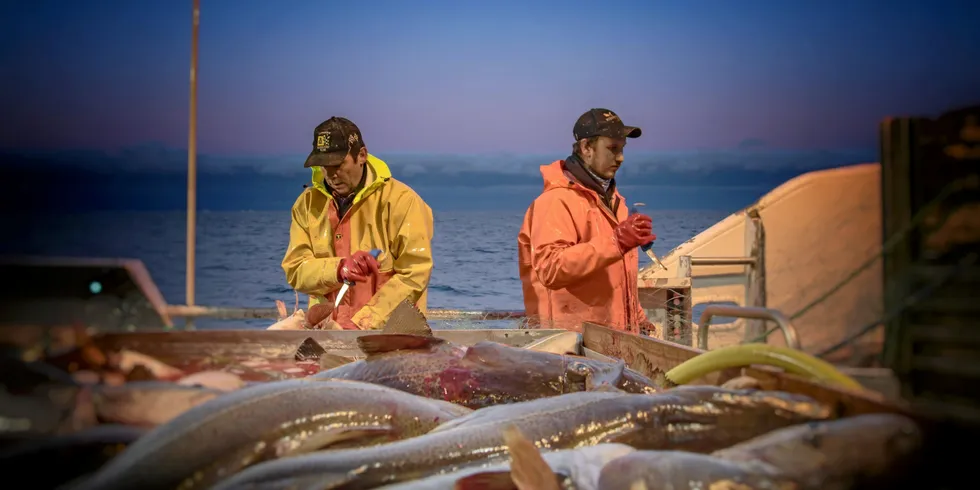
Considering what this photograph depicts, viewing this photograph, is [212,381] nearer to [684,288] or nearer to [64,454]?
[64,454]

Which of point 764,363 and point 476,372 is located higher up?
point 764,363

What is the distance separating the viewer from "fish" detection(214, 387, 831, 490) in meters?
1.42

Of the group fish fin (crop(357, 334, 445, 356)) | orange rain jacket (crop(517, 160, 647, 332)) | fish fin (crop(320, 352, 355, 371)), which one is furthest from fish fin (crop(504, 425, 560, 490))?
orange rain jacket (crop(517, 160, 647, 332))

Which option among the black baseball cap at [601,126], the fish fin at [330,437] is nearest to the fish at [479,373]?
the fish fin at [330,437]

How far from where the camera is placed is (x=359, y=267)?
4.30 m

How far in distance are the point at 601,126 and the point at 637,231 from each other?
1005mm

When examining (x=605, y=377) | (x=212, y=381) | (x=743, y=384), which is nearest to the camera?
(x=743, y=384)

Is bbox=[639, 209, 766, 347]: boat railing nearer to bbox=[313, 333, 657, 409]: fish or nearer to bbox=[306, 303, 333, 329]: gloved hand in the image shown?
bbox=[306, 303, 333, 329]: gloved hand

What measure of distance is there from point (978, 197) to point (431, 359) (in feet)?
5.40

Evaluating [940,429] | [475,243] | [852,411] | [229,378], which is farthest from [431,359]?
[475,243]

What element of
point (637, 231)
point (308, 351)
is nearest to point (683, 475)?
point (308, 351)

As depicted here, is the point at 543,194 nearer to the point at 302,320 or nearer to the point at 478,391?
the point at 302,320

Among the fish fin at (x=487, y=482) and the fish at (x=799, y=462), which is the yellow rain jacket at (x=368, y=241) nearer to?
the fish fin at (x=487, y=482)

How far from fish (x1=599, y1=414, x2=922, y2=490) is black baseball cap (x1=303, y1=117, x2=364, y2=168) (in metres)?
3.63
